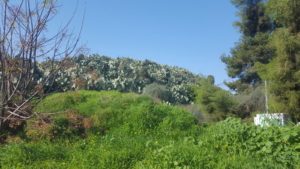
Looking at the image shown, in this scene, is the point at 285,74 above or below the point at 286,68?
below

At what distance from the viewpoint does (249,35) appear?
Answer: 2795cm

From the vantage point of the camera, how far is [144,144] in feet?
23.9

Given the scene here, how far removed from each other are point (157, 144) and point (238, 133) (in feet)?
4.00

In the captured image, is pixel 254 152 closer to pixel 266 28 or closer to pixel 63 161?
pixel 63 161

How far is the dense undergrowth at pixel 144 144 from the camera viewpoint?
6.11 m

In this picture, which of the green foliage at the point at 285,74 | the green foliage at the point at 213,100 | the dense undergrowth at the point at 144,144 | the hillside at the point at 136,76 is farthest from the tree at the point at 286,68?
the dense undergrowth at the point at 144,144

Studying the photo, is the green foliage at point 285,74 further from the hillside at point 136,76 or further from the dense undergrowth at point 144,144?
the dense undergrowth at point 144,144

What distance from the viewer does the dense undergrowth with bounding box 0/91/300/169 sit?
6.11 m

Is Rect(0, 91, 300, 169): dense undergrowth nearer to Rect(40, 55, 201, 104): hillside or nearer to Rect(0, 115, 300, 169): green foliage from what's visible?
Rect(0, 115, 300, 169): green foliage

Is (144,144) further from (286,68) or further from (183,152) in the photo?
(286,68)

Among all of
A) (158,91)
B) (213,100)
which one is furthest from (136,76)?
(213,100)

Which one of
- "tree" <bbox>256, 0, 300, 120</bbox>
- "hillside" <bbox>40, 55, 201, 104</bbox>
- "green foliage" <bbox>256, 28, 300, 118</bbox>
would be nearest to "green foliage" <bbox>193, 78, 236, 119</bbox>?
"hillside" <bbox>40, 55, 201, 104</bbox>

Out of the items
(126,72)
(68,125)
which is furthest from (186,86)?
(68,125)

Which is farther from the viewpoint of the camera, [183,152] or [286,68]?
[286,68]
